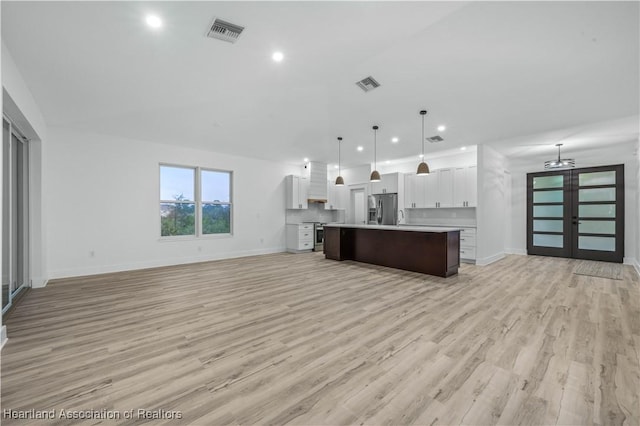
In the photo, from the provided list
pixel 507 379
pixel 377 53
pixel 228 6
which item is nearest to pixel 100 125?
pixel 228 6

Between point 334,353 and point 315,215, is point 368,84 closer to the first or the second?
point 334,353

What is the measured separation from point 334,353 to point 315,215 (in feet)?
24.4

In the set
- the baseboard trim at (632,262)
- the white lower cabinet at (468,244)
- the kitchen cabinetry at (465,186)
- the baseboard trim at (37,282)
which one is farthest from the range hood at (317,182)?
the baseboard trim at (632,262)

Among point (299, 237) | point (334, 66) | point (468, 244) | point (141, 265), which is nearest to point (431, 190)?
point (468, 244)

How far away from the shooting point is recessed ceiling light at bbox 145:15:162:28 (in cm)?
234

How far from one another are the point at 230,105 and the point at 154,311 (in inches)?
121

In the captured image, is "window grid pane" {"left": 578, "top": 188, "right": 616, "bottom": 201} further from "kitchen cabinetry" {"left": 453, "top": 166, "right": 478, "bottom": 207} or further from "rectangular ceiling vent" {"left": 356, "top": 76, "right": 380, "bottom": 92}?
"rectangular ceiling vent" {"left": 356, "top": 76, "right": 380, "bottom": 92}

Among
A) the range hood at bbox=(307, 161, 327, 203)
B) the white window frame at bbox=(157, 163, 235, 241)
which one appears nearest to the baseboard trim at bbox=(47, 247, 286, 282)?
the white window frame at bbox=(157, 163, 235, 241)

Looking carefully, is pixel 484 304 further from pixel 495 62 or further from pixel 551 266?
pixel 551 266

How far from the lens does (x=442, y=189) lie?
24.4 feet

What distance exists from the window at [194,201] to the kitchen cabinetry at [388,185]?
438 centimetres

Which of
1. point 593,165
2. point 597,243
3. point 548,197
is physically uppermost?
point 593,165

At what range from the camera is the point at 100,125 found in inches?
202

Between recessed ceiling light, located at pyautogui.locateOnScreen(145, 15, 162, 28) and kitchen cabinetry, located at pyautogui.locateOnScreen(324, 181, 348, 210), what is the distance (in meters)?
7.52
